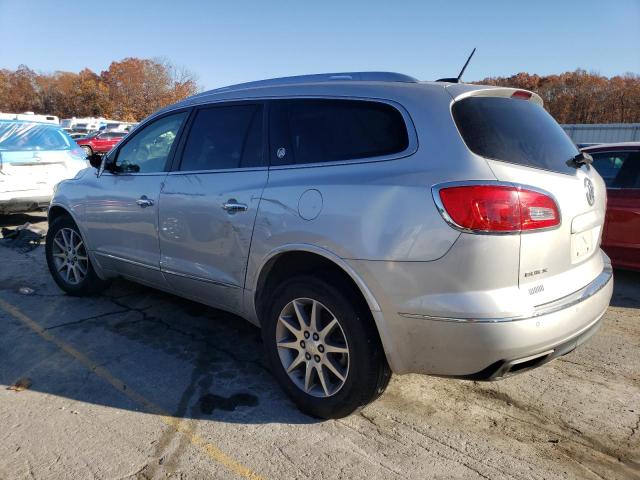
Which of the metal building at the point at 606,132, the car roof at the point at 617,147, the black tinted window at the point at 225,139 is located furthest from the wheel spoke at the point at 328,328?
the metal building at the point at 606,132

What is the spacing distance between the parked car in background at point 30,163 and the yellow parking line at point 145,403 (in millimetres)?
3811

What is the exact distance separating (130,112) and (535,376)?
3049 inches

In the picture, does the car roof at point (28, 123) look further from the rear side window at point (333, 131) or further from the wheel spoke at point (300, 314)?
the wheel spoke at point (300, 314)

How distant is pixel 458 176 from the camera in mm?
2398

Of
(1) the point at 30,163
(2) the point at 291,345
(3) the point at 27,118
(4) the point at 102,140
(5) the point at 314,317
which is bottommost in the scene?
(2) the point at 291,345

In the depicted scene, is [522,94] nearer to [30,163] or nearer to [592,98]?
[30,163]

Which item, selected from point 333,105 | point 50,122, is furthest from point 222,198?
point 50,122

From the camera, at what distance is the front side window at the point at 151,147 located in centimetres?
407

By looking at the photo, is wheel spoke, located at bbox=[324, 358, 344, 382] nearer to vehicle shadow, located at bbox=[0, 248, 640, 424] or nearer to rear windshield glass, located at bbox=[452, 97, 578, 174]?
vehicle shadow, located at bbox=[0, 248, 640, 424]

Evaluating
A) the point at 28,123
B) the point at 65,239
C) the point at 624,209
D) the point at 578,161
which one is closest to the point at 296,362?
the point at 578,161

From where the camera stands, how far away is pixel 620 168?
575 cm

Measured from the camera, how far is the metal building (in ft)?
75.6

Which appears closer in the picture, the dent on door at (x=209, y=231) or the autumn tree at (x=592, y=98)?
the dent on door at (x=209, y=231)

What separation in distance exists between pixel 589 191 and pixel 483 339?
117 centimetres
